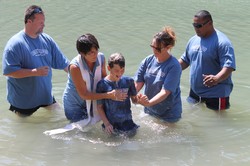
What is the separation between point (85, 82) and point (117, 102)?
1.48 feet

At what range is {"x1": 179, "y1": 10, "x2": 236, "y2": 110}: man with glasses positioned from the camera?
21.4ft

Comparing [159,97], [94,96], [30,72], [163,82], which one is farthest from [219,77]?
[30,72]

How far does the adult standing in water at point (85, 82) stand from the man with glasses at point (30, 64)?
1.67ft

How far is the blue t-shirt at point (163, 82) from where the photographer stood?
18.7ft

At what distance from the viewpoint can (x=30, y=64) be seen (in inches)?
244

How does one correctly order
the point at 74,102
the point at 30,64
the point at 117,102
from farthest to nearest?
the point at 30,64 < the point at 74,102 < the point at 117,102

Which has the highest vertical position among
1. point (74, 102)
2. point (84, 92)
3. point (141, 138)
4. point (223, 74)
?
point (84, 92)

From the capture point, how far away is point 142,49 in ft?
35.7

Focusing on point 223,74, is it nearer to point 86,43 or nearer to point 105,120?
point 105,120

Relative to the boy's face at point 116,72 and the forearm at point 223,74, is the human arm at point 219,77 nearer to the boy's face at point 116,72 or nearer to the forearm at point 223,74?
the forearm at point 223,74

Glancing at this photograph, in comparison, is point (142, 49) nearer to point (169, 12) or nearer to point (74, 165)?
point (169, 12)

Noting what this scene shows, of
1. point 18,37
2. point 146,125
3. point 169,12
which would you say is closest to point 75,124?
point 146,125

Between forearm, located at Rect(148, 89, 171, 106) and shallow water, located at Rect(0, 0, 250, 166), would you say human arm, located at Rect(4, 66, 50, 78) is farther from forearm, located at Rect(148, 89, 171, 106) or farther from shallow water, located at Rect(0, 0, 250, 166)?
forearm, located at Rect(148, 89, 171, 106)

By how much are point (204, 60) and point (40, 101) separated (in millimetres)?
2394
